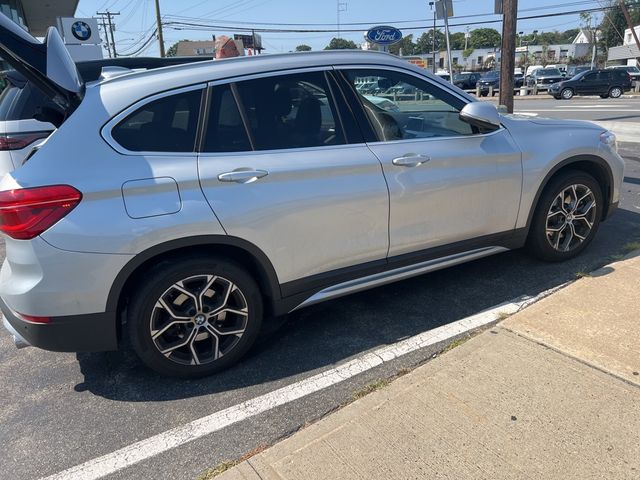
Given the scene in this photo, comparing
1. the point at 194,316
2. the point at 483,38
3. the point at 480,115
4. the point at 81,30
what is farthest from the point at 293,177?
the point at 483,38

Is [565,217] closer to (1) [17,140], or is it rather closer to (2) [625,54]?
(1) [17,140]

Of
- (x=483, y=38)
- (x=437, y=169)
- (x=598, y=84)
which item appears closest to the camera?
(x=437, y=169)

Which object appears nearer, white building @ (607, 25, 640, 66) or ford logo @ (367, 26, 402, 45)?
ford logo @ (367, 26, 402, 45)

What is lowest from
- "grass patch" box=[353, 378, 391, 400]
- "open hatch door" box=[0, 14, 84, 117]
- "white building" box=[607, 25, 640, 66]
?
"grass patch" box=[353, 378, 391, 400]

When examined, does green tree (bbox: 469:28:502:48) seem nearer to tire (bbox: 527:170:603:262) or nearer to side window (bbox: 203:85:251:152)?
tire (bbox: 527:170:603:262)

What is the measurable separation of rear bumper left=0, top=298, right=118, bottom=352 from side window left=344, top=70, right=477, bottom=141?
204cm

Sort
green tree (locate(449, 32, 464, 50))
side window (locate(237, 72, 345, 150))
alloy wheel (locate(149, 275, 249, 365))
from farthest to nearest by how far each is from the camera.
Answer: green tree (locate(449, 32, 464, 50))
side window (locate(237, 72, 345, 150))
alloy wheel (locate(149, 275, 249, 365))

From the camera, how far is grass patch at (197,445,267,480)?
2.26m

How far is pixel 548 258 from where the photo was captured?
421 cm

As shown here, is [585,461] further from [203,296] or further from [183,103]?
[183,103]

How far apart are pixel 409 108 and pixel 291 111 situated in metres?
1.08

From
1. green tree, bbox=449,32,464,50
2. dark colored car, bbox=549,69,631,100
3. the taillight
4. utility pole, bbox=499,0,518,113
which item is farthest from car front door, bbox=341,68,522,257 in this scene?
green tree, bbox=449,32,464,50

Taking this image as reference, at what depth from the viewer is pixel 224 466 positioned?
2.31 metres

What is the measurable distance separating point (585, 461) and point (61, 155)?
2.83 metres
